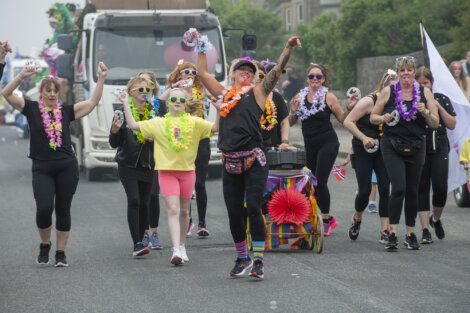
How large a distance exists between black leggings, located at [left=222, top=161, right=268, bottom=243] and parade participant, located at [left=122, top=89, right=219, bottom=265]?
78cm

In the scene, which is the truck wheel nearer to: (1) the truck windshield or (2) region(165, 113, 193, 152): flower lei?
(1) the truck windshield

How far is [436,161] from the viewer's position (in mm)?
12422

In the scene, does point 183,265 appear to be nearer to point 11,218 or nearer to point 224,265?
point 224,265

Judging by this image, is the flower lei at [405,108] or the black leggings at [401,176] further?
the black leggings at [401,176]

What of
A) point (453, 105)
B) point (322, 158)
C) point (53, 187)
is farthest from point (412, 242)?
point (53, 187)

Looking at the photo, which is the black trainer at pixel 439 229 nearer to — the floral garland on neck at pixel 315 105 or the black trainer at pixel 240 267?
the floral garland on neck at pixel 315 105

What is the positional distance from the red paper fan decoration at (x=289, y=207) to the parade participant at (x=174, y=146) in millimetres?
1021

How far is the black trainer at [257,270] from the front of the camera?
1001 cm

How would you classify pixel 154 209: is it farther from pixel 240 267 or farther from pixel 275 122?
pixel 240 267

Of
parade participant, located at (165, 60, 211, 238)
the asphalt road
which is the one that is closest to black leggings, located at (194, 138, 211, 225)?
parade participant, located at (165, 60, 211, 238)

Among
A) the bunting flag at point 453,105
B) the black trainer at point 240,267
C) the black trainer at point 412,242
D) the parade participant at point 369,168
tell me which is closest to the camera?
the black trainer at point 240,267

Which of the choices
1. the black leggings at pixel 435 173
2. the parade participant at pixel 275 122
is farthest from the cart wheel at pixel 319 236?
the black leggings at pixel 435 173

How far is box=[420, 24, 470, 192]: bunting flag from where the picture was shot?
1313cm

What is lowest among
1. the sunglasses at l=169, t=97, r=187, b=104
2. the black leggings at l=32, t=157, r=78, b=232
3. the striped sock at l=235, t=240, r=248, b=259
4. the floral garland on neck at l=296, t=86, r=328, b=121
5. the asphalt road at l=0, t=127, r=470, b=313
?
the asphalt road at l=0, t=127, r=470, b=313
